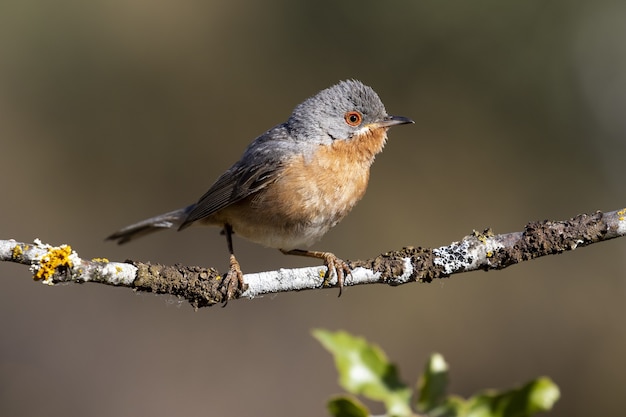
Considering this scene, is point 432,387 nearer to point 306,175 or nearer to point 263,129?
point 306,175

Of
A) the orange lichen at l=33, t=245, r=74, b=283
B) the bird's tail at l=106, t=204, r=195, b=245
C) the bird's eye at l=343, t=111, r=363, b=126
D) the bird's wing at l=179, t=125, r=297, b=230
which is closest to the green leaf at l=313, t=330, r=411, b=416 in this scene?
the orange lichen at l=33, t=245, r=74, b=283

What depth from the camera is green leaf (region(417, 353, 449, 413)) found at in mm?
1366

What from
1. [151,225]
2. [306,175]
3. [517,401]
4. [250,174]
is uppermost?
[151,225]

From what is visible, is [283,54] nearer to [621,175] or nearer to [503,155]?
Answer: [503,155]

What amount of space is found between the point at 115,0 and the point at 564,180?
708 cm

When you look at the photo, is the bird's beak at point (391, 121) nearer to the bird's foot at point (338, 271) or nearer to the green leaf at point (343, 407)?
the bird's foot at point (338, 271)

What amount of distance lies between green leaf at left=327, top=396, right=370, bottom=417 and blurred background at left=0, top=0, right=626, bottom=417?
662cm

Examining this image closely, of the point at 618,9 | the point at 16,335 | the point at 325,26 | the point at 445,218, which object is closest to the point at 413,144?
the point at 445,218

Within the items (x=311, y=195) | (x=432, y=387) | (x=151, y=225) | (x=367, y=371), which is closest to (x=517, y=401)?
(x=432, y=387)

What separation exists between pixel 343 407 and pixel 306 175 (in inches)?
144

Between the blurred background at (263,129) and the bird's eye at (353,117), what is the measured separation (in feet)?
12.5

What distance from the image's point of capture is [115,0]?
9.40 metres

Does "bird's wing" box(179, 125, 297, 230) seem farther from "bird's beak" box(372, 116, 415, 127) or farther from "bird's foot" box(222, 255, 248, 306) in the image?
"bird's foot" box(222, 255, 248, 306)

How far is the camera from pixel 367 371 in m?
1.38
